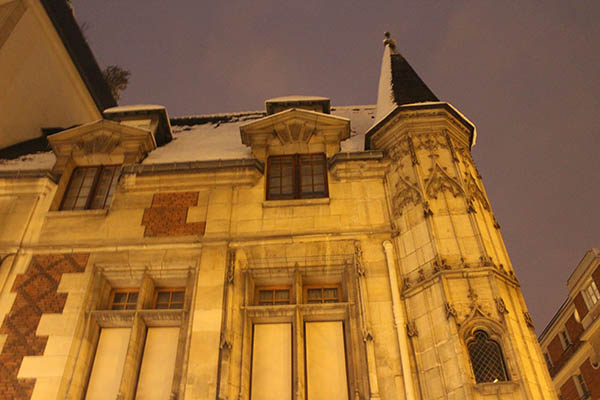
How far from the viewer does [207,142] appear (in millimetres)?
13875

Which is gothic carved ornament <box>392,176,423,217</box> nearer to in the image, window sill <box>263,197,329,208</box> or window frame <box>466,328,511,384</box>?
window sill <box>263,197,329,208</box>

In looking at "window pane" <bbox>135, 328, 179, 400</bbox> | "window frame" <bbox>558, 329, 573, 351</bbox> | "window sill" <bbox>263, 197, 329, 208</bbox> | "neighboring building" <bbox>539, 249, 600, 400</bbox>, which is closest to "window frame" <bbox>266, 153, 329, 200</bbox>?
"window sill" <bbox>263, 197, 329, 208</bbox>

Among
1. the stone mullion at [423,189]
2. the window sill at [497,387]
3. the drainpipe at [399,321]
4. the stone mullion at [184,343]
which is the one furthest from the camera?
the stone mullion at [423,189]

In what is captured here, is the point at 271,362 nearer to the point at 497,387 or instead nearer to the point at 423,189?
the point at 497,387

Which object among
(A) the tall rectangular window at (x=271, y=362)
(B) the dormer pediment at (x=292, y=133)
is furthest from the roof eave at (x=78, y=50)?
(A) the tall rectangular window at (x=271, y=362)

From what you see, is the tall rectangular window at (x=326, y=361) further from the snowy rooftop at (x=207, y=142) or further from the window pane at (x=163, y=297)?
the snowy rooftop at (x=207, y=142)

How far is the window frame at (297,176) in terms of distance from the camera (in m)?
10.8

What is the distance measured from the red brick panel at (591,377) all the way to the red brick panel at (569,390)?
120cm

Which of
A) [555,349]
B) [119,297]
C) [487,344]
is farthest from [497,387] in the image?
[555,349]

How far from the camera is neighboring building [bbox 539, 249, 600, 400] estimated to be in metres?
26.2

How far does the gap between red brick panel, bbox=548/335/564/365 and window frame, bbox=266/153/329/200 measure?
2521 cm

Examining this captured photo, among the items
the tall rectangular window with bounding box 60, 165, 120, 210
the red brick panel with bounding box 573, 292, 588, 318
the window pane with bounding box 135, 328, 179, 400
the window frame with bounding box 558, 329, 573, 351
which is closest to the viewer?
the window pane with bounding box 135, 328, 179, 400

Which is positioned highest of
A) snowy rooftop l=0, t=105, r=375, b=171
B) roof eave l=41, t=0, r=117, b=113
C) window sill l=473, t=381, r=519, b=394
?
roof eave l=41, t=0, r=117, b=113

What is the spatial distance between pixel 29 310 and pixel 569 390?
29.0 metres
